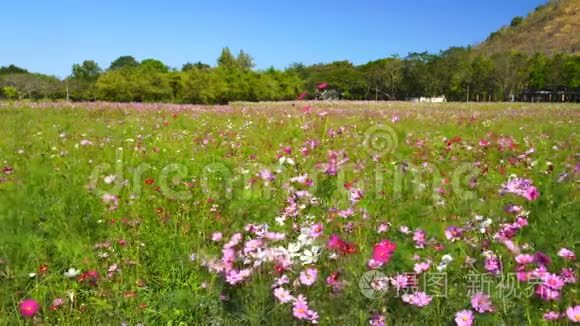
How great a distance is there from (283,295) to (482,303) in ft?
2.53

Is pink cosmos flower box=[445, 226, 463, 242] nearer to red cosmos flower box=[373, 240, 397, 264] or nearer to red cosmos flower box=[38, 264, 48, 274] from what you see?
red cosmos flower box=[373, 240, 397, 264]

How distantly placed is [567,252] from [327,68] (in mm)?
103698

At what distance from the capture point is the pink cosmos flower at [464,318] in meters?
1.71

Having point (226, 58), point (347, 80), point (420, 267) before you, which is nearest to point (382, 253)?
point (420, 267)

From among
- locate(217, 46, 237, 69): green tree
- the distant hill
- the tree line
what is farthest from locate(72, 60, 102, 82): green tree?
the distant hill

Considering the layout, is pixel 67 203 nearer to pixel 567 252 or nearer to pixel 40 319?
pixel 40 319

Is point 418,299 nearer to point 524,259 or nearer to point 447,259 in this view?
point 447,259

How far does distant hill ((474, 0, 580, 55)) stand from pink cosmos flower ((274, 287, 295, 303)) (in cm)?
12265

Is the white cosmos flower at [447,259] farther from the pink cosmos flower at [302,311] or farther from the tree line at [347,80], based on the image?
the tree line at [347,80]

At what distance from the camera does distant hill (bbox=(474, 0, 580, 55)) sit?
114438 millimetres

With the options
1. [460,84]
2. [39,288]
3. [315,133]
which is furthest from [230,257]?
[460,84]

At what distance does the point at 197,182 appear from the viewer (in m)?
4.40

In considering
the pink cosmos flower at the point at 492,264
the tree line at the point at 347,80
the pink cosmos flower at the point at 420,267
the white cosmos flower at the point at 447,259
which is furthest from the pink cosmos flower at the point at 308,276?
the tree line at the point at 347,80

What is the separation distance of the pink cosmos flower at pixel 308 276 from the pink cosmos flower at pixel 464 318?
1.87 ft
